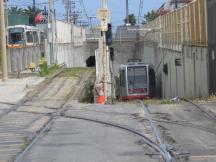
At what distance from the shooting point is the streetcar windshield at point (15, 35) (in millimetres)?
63625

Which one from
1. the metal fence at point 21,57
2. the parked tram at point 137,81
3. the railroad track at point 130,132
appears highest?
the metal fence at point 21,57

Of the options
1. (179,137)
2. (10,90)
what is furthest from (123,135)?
(10,90)

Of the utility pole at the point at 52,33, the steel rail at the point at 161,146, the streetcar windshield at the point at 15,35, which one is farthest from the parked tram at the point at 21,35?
the steel rail at the point at 161,146

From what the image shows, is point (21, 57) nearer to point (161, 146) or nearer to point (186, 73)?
point (186, 73)

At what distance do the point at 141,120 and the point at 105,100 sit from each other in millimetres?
12191

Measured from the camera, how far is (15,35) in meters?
64.6

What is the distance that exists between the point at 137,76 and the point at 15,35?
1821cm

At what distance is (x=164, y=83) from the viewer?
165ft

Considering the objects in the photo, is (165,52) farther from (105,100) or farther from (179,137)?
(179,137)

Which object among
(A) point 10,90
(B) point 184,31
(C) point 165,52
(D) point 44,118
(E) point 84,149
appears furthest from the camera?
(C) point 165,52

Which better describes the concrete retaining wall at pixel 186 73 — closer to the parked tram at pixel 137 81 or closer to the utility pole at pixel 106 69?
the parked tram at pixel 137 81

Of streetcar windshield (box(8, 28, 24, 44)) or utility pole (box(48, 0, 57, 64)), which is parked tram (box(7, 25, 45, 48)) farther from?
utility pole (box(48, 0, 57, 64))

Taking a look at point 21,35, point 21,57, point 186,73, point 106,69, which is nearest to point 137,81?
point 21,57

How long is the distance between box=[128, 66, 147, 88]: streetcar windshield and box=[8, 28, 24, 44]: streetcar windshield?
632 inches
